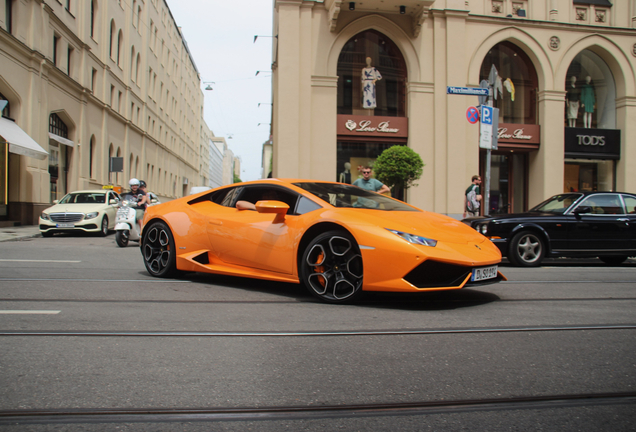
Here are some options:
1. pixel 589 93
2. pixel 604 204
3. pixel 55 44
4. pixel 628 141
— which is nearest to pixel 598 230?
pixel 604 204

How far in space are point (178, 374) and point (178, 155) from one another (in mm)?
61184

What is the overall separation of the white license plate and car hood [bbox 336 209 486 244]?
324mm

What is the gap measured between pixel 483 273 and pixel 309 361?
7.59ft

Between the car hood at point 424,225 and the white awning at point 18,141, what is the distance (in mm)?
15846

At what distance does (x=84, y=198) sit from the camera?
17297 mm

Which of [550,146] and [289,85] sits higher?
[289,85]

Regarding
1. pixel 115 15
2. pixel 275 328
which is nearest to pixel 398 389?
pixel 275 328

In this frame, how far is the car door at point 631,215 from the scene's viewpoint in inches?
Answer: 370

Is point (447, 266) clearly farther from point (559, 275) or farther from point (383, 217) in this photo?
point (559, 275)

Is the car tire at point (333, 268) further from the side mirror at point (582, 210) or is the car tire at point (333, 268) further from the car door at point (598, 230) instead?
the side mirror at point (582, 210)

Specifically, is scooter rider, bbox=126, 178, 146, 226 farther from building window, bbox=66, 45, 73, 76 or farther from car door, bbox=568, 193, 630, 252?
building window, bbox=66, 45, 73, 76

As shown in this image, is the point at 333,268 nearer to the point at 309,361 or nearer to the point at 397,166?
the point at 309,361

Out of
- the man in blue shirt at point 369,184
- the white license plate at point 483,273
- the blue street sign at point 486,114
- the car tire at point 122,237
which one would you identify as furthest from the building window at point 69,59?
the white license plate at point 483,273

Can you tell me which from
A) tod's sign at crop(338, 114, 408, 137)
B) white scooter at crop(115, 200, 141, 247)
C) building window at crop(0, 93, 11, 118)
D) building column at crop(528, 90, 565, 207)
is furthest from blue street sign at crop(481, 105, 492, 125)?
building window at crop(0, 93, 11, 118)
